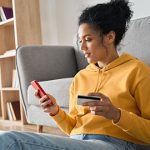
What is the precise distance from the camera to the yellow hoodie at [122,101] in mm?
827

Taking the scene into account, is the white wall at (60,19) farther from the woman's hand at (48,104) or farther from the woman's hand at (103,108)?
the woman's hand at (103,108)

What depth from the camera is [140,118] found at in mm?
827

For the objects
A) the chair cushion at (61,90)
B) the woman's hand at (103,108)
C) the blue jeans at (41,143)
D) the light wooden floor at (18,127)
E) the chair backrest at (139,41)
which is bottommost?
the light wooden floor at (18,127)

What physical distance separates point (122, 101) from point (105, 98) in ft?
0.46

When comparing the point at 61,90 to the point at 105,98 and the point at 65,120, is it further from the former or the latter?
the point at 105,98

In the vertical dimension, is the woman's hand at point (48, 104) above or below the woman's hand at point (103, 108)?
below

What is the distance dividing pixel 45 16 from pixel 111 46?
7.08 feet

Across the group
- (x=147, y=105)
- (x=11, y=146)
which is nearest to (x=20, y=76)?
(x=147, y=105)

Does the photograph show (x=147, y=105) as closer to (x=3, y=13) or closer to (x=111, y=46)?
(x=111, y=46)

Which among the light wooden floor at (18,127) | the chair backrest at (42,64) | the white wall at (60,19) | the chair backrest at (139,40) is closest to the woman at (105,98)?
the chair backrest at (139,40)

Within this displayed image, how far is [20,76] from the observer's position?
2047 millimetres

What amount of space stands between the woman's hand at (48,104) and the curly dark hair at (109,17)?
0.88 feet

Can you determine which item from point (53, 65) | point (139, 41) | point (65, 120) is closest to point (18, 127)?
point (53, 65)

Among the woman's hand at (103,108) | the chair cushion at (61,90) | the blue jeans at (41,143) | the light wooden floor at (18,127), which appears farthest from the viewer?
the light wooden floor at (18,127)
